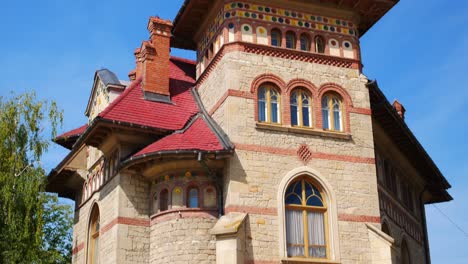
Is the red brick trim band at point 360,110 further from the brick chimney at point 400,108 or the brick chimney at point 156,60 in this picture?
the brick chimney at point 400,108

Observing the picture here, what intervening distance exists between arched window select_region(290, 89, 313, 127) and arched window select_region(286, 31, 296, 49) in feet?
4.61

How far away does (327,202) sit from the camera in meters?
18.5

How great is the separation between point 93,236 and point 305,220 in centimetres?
681

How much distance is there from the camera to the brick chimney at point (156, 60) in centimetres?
2108

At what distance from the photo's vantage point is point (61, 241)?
3503 centimetres

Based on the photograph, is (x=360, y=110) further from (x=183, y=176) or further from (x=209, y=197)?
(x=183, y=176)

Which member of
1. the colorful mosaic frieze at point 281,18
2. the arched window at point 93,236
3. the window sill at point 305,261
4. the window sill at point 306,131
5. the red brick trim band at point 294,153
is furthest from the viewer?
the arched window at point 93,236

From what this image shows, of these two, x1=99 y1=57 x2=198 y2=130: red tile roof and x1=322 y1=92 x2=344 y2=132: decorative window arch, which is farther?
x1=322 y1=92 x2=344 y2=132: decorative window arch

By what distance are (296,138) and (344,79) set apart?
2553mm

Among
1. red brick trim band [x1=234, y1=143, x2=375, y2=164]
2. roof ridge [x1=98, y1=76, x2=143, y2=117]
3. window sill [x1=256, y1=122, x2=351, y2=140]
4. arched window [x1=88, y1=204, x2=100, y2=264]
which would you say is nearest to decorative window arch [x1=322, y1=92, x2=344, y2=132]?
window sill [x1=256, y1=122, x2=351, y2=140]

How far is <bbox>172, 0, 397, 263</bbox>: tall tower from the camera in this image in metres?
18.0

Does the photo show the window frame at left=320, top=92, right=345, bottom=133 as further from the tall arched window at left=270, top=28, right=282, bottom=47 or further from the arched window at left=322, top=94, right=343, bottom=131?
the tall arched window at left=270, top=28, right=282, bottom=47

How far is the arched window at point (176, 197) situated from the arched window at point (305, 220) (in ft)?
9.14

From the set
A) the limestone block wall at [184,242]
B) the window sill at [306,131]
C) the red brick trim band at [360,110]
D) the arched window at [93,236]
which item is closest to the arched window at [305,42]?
the red brick trim band at [360,110]
